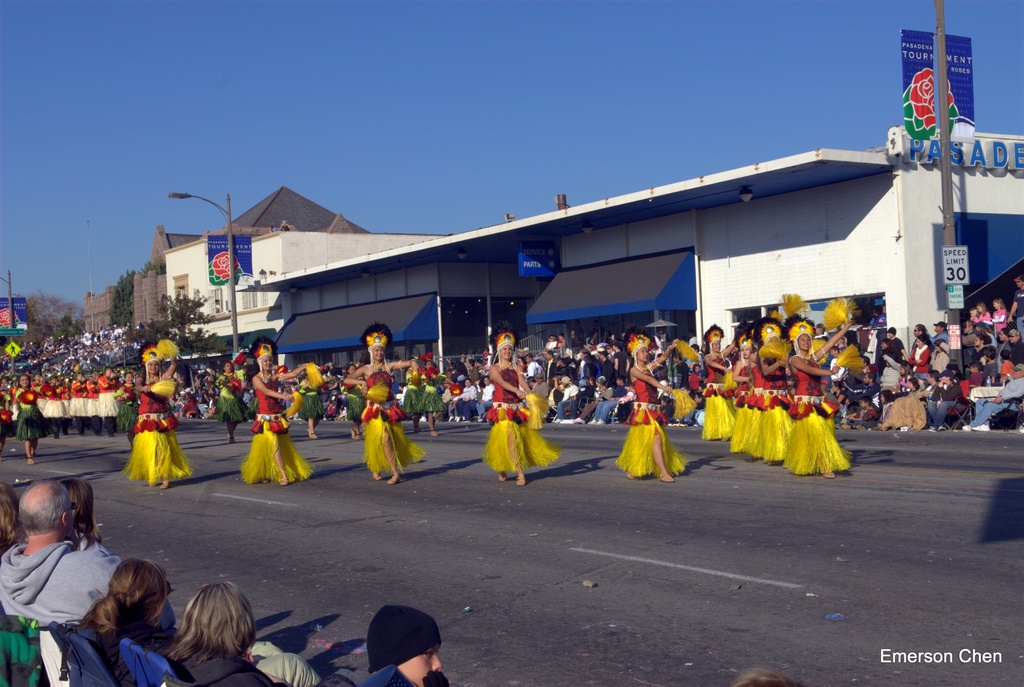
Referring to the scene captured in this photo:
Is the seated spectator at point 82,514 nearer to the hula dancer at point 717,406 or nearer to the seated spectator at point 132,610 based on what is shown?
the seated spectator at point 132,610

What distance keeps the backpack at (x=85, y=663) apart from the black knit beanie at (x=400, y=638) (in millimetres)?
1244

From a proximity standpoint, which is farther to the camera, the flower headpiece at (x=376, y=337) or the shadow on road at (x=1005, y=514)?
the flower headpiece at (x=376, y=337)

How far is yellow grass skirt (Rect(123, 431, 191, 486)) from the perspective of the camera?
16141 millimetres

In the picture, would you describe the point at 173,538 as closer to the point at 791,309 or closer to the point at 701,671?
the point at 701,671

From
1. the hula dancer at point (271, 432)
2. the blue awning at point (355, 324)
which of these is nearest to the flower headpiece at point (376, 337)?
the hula dancer at point (271, 432)

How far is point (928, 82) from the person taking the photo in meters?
23.3

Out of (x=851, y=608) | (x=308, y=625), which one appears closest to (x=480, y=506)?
(x=308, y=625)

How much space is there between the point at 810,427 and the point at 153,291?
7118 cm

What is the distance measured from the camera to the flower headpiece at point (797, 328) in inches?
552

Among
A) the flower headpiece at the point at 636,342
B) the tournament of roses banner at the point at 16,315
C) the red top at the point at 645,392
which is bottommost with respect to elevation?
the red top at the point at 645,392

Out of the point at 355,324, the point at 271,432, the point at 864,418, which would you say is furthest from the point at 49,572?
the point at 355,324

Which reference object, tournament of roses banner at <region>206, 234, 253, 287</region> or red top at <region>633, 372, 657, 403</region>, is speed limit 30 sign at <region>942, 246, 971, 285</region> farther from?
tournament of roses banner at <region>206, 234, 253, 287</region>

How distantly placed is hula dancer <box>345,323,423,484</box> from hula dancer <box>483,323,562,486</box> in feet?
5.20

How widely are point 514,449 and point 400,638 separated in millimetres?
10469
